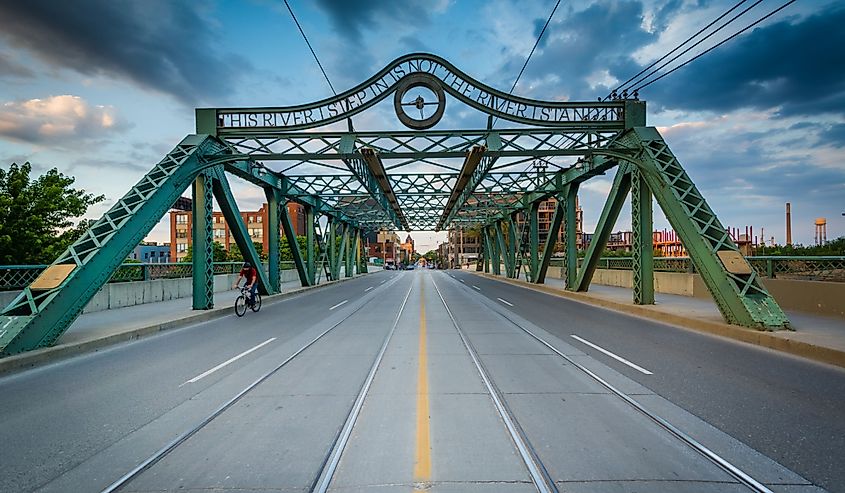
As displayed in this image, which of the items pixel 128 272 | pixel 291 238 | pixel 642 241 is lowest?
pixel 128 272

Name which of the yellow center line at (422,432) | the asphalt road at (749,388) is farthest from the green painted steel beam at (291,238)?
the yellow center line at (422,432)

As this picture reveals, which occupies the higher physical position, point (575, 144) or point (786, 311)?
point (575, 144)

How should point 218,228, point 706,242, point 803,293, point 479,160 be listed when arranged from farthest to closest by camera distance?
point 218,228, point 479,160, point 803,293, point 706,242

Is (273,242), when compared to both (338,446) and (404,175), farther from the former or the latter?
(338,446)

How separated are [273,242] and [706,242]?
20.6m

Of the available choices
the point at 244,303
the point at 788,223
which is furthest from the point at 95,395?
the point at 788,223

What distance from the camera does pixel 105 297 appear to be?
16609mm

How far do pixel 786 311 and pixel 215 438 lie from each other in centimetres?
1635

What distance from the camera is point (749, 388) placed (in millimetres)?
6809

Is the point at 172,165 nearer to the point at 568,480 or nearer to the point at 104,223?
the point at 104,223

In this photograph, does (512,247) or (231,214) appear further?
(512,247)

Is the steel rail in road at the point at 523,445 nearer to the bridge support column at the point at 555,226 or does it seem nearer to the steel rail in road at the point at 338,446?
the steel rail in road at the point at 338,446

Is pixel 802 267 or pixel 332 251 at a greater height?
pixel 332 251

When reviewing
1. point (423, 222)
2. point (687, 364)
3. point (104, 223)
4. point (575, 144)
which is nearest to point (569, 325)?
point (687, 364)
